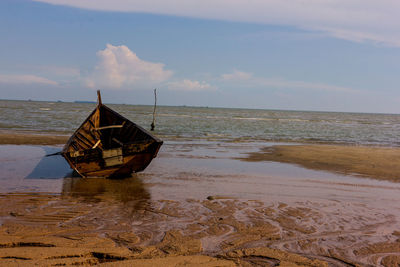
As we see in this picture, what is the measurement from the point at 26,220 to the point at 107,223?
1.32 meters

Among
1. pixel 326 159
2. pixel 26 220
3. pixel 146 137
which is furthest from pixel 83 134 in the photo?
pixel 326 159

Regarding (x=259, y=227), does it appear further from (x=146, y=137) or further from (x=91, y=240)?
(x=146, y=137)

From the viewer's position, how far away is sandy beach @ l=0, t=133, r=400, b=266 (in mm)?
4500

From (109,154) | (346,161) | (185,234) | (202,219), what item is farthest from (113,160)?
(346,161)

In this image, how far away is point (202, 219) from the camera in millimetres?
6109

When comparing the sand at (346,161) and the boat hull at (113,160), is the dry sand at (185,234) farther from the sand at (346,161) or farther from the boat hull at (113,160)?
the sand at (346,161)

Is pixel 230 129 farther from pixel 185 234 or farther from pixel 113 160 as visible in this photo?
pixel 185 234

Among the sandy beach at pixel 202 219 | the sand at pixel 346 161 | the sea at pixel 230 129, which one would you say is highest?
the sea at pixel 230 129

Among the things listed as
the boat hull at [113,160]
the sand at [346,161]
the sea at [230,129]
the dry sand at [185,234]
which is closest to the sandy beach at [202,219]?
the dry sand at [185,234]

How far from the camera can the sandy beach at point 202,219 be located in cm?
450

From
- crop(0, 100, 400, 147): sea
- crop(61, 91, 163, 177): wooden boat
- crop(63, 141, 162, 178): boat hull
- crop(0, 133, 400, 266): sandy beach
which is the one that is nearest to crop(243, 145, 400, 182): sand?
crop(0, 133, 400, 266): sandy beach

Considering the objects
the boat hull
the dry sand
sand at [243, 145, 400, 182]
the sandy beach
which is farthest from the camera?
sand at [243, 145, 400, 182]

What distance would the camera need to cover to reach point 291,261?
14.6 feet

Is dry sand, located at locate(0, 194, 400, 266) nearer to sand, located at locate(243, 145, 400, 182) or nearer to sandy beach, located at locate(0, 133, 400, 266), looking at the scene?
sandy beach, located at locate(0, 133, 400, 266)
